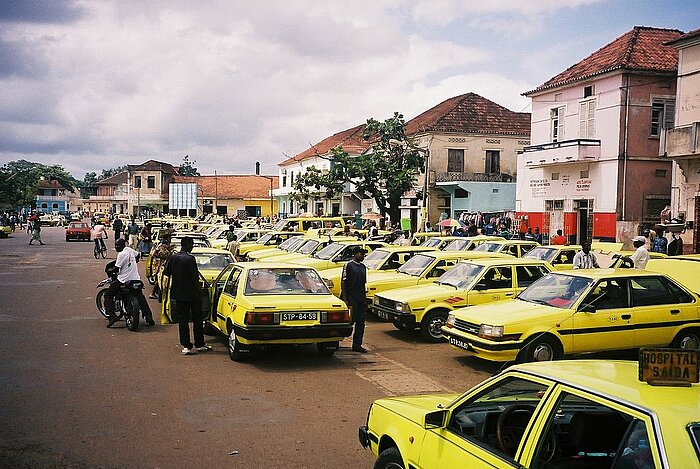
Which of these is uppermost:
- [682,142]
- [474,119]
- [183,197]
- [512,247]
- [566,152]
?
[474,119]

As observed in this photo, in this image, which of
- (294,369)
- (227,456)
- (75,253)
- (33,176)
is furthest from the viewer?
(33,176)

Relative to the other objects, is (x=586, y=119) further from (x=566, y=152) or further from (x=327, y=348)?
(x=327, y=348)

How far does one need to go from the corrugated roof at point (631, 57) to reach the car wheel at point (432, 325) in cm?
1918

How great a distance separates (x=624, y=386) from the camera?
344 cm

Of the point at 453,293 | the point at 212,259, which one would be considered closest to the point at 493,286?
the point at 453,293

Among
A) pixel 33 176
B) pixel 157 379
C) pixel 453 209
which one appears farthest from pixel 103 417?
pixel 33 176

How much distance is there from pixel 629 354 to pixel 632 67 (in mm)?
20186

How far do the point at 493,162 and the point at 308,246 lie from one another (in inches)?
910

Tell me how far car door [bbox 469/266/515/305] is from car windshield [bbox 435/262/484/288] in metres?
0.17

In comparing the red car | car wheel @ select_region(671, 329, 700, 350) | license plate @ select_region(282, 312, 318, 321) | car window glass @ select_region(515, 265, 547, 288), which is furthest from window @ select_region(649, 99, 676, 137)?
the red car

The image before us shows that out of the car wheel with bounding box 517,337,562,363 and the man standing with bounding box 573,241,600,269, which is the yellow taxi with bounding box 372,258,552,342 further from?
the car wheel with bounding box 517,337,562,363

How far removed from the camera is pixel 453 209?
128 feet

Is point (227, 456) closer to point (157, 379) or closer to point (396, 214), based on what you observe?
point (157, 379)

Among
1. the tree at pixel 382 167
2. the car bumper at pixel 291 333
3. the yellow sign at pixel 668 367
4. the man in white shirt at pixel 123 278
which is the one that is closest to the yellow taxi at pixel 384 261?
the man in white shirt at pixel 123 278
